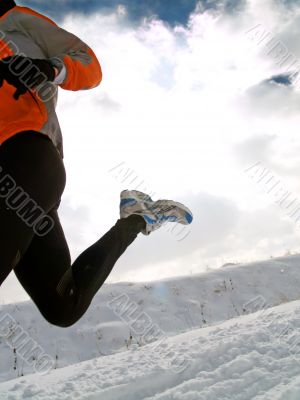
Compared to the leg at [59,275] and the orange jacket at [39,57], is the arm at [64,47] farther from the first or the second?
the leg at [59,275]

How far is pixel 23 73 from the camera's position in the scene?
4.99ft

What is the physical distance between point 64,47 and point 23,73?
0.51 meters

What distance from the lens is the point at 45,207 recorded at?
1.58 m

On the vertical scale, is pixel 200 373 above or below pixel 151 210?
below

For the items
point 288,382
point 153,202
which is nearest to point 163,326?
point 153,202

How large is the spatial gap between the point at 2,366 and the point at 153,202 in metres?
4.85

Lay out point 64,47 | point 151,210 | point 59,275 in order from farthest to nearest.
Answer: point 151,210, point 64,47, point 59,275

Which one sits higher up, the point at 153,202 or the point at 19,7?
the point at 19,7

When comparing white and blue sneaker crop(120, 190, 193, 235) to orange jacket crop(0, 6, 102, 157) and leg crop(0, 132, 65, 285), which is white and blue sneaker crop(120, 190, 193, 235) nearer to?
orange jacket crop(0, 6, 102, 157)

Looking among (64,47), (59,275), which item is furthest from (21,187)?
(64,47)

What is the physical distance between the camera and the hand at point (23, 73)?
4.94 feet

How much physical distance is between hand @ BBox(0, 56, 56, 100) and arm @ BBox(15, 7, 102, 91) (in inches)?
8.5

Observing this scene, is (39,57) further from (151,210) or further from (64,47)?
(151,210)

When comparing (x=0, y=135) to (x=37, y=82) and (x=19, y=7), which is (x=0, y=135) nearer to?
(x=37, y=82)
